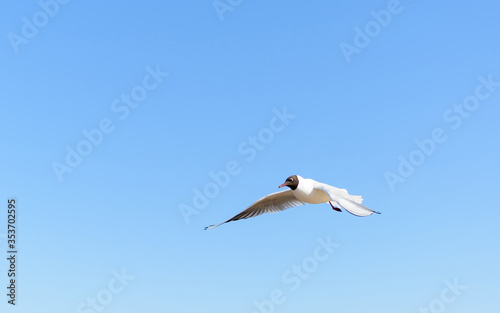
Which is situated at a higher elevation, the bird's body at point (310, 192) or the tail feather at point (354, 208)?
the bird's body at point (310, 192)

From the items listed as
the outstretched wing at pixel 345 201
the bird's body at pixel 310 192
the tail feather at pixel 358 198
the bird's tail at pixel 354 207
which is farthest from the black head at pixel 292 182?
the bird's tail at pixel 354 207

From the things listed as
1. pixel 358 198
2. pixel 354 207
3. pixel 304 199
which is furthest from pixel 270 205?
pixel 354 207

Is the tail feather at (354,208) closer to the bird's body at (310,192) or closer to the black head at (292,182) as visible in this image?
the bird's body at (310,192)

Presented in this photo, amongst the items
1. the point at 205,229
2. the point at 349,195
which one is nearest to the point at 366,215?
the point at 349,195

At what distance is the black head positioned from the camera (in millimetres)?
16688

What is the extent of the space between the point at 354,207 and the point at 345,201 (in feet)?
1.58

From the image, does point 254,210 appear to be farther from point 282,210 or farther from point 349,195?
point 349,195

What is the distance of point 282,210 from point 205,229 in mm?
2650

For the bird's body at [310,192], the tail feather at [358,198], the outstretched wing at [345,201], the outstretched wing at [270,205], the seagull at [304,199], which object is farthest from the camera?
the outstretched wing at [270,205]

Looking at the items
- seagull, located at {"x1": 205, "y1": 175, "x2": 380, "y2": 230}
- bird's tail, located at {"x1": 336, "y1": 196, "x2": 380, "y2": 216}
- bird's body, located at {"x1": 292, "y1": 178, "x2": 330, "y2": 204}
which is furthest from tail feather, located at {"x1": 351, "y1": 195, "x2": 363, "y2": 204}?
bird's tail, located at {"x1": 336, "y1": 196, "x2": 380, "y2": 216}

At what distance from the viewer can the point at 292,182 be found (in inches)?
659

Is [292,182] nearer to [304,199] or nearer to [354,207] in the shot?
[304,199]

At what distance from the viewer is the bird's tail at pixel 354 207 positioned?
12631 millimetres

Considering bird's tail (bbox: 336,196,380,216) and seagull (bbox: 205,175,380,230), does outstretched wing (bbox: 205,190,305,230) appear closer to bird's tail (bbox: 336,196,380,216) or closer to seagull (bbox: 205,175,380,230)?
seagull (bbox: 205,175,380,230)
